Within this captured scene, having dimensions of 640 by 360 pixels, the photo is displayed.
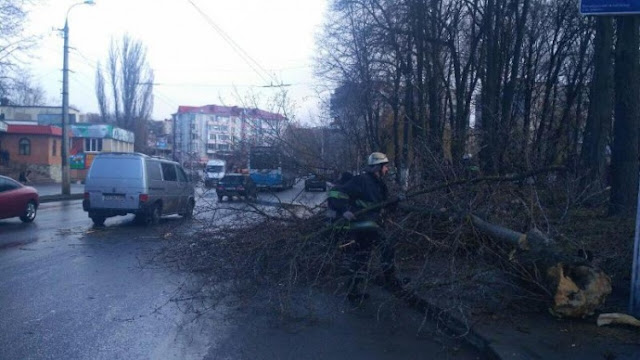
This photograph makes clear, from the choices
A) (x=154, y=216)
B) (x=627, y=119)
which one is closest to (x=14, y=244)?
(x=154, y=216)

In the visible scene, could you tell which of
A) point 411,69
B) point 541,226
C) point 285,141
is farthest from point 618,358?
point 411,69

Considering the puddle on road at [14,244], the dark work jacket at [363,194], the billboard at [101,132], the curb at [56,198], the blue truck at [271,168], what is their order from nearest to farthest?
the dark work jacket at [363,194] < the blue truck at [271,168] < the puddle on road at [14,244] < the curb at [56,198] < the billboard at [101,132]

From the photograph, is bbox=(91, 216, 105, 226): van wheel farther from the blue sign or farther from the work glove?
the blue sign

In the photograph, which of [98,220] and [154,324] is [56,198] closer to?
[98,220]

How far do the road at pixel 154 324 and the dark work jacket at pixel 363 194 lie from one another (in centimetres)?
118

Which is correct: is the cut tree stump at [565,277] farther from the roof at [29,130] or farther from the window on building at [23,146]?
the window on building at [23,146]

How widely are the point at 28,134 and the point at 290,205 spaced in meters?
45.3

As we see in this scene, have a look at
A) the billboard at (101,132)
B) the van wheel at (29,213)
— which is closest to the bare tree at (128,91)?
the billboard at (101,132)

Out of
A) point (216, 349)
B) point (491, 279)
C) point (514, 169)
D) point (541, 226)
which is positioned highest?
point (514, 169)

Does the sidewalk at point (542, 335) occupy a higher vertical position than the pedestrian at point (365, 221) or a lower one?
lower

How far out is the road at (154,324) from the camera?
550cm

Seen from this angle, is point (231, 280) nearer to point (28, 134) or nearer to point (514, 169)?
point (514, 169)

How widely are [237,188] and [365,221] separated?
10.8 ft

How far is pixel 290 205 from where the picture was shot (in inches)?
378
